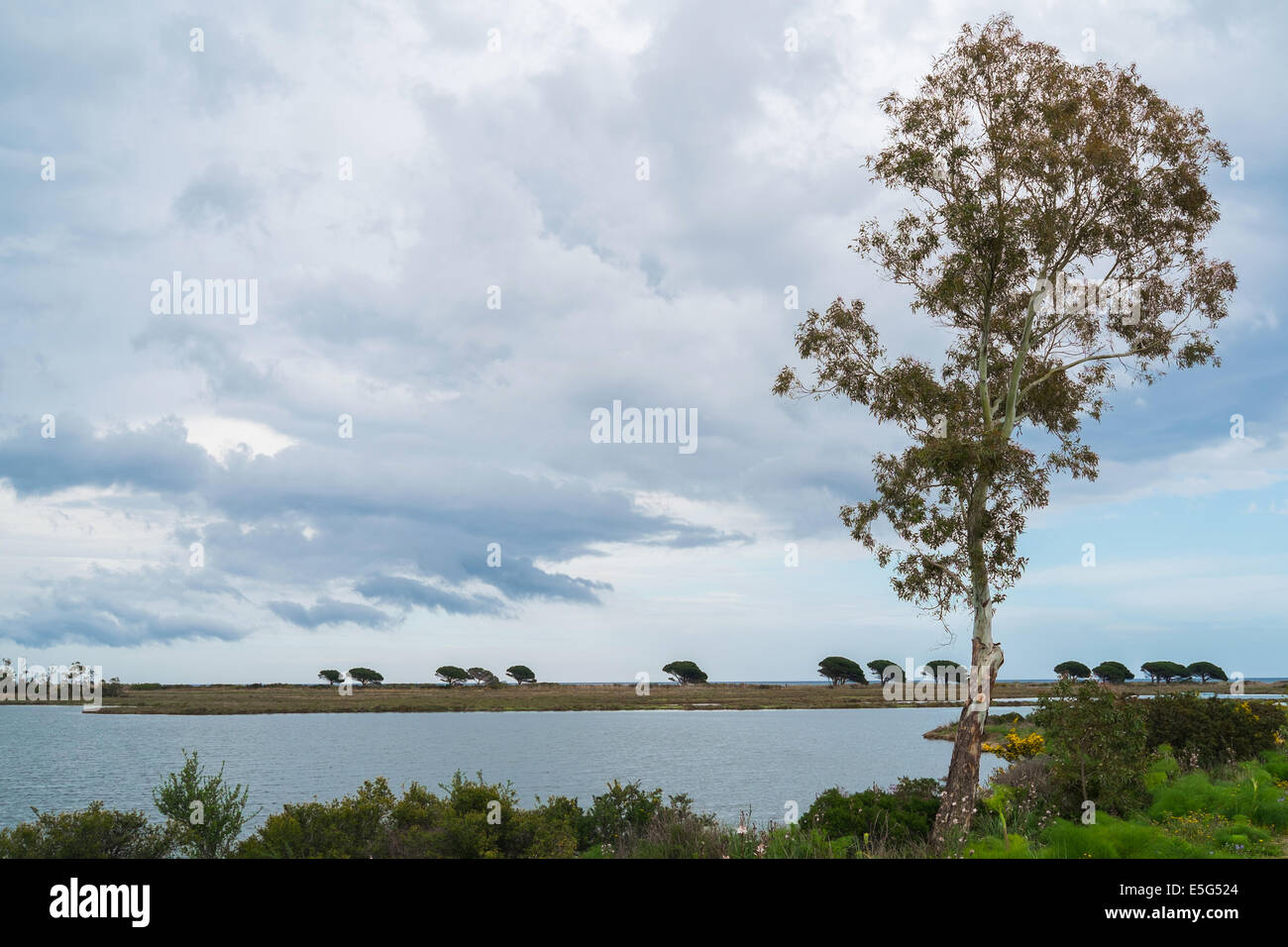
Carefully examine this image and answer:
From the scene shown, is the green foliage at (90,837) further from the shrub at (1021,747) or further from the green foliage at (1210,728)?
the green foliage at (1210,728)

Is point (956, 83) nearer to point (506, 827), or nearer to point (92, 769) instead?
point (506, 827)

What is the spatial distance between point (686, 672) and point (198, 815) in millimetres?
176938

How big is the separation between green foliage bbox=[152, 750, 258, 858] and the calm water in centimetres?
1152

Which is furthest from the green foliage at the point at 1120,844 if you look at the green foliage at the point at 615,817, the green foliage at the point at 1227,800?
the green foliage at the point at 615,817

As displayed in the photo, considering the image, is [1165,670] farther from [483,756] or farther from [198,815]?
[198,815]

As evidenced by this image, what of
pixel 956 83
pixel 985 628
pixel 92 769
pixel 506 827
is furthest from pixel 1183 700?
pixel 92 769

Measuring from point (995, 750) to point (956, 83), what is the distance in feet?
86.3

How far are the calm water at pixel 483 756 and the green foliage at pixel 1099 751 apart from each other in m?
9.33

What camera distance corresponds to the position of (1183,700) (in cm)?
2784

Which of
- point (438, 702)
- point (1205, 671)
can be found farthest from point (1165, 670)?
point (438, 702)

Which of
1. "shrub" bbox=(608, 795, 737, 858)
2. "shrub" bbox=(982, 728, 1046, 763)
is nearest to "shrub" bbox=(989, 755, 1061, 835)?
"shrub" bbox=(608, 795, 737, 858)

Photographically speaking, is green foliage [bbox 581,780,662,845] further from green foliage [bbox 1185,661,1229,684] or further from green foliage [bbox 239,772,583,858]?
green foliage [bbox 1185,661,1229,684]

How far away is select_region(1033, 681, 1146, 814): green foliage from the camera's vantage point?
1992 cm

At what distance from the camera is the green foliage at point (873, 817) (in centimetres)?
1728
